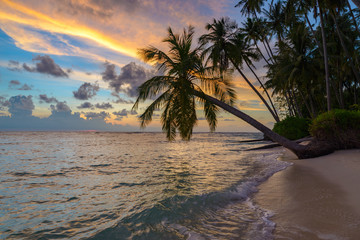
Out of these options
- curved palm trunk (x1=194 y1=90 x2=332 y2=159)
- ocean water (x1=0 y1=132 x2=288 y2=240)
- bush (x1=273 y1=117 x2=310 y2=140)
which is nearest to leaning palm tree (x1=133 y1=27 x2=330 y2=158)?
curved palm trunk (x1=194 y1=90 x2=332 y2=159)

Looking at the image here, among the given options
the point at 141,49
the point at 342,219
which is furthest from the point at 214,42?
the point at 342,219

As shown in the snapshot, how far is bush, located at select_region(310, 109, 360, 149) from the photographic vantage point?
10812 mm

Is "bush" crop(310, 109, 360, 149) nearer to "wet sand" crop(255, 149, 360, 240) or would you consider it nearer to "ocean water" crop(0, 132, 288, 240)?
"wet sand" crop(255, 149, 360, 240)

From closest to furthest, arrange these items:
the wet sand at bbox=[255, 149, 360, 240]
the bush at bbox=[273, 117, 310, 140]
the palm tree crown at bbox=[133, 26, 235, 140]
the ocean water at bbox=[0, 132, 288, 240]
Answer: the wet sand at bbox=[255, 149, 360, 240], the ocean water at bbox=[0, 132, 288, 240], the palm tree crown at bbox=[133, 26, 235, 140], the bush at bbox=[273, 117, 310, 140]

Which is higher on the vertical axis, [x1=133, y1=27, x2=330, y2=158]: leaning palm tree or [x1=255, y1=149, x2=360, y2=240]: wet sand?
[x1=133, y1=27, x2=330, y2=158]: leaning palm tree

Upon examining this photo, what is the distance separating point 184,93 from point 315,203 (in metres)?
6.92

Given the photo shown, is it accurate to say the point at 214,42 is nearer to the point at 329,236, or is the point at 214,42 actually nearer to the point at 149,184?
the point at 149,184

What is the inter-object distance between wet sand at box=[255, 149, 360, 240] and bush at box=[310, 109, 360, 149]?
462 cm

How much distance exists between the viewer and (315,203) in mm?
4164

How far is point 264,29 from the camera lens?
27297mm

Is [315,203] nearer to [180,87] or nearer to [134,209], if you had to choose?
[134,209]

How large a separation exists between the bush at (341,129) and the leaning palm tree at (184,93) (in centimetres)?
111

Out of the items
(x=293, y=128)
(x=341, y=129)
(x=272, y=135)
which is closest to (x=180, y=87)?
(x=272, y=135)

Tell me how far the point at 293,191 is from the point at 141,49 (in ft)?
32.4
